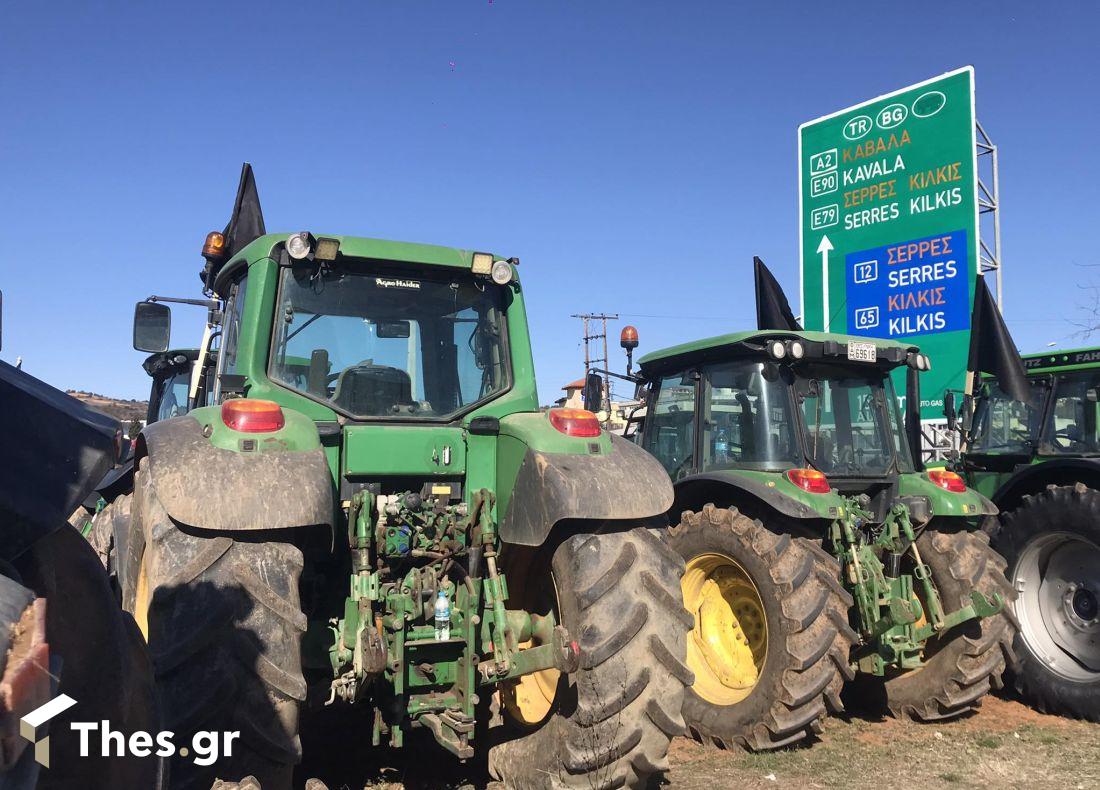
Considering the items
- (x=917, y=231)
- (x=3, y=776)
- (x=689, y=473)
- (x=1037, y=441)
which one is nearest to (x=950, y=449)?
(x=1037, y=441)

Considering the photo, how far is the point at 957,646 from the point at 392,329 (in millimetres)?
4174

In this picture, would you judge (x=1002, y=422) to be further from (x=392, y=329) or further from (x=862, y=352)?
(x=392, y=329)

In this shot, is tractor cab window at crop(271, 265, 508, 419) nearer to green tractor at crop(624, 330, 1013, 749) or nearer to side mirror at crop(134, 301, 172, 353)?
side mirror at crop(134, 301, 172, 353)

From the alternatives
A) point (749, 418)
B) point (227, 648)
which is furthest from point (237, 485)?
point (749, 418)

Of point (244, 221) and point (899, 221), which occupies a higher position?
point (899, 221)

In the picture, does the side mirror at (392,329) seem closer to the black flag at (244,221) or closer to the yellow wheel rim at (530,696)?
the yellow wheel rim at (530,696)

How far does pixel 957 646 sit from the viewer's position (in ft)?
18.9

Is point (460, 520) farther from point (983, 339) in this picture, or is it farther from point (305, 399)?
point (983, 339)

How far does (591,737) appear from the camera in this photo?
3.53 m

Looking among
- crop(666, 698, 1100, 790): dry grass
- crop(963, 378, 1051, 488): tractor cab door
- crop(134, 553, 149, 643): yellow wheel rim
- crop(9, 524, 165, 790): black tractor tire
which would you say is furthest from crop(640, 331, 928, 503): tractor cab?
crop(9, 524, 165, 790): black tractor tire

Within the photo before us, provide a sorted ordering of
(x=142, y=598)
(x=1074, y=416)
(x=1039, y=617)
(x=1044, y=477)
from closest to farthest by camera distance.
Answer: (x=142, y=598) < (x=1039, y=617) < (x=1044, y=477) < (x=1074, y=416)

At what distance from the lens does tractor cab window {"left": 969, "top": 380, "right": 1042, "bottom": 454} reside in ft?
23.9

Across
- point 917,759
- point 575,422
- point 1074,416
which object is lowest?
point 917,759

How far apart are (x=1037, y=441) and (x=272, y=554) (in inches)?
250
